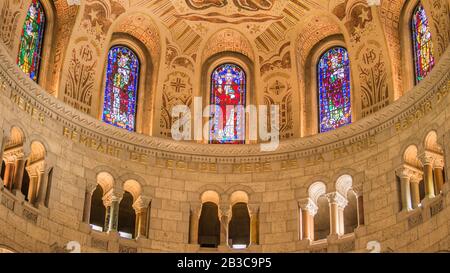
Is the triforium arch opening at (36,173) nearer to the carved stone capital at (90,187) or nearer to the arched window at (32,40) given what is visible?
the carved stone capital at (90,187)

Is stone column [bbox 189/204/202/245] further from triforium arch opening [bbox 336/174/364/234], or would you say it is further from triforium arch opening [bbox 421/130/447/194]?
triforium arch opening [bbox 421/130/447/194]

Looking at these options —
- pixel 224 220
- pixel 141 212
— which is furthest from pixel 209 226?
pixel 141 212

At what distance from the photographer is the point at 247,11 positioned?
30172 mm

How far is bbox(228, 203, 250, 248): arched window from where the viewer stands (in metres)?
29.7

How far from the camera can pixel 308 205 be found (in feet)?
91.1

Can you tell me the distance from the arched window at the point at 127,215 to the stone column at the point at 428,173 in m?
9.35

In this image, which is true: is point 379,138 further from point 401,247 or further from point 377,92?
point 401,247

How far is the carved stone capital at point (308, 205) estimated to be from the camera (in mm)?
27750

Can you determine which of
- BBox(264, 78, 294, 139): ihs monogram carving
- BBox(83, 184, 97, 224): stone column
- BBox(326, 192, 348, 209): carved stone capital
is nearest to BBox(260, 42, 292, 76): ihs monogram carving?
BBox(264, 78, 294, 139): ihs monogram carving

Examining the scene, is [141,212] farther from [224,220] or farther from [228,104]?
[228,104]

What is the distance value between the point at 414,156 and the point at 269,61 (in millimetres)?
6557

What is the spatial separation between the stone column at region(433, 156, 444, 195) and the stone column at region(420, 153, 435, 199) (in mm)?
111

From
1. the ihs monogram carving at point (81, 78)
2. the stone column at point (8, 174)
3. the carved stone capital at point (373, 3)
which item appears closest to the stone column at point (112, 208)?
the ihs monogram carving at point (81, 78)

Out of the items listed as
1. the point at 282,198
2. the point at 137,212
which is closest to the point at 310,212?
the point at 282,198
